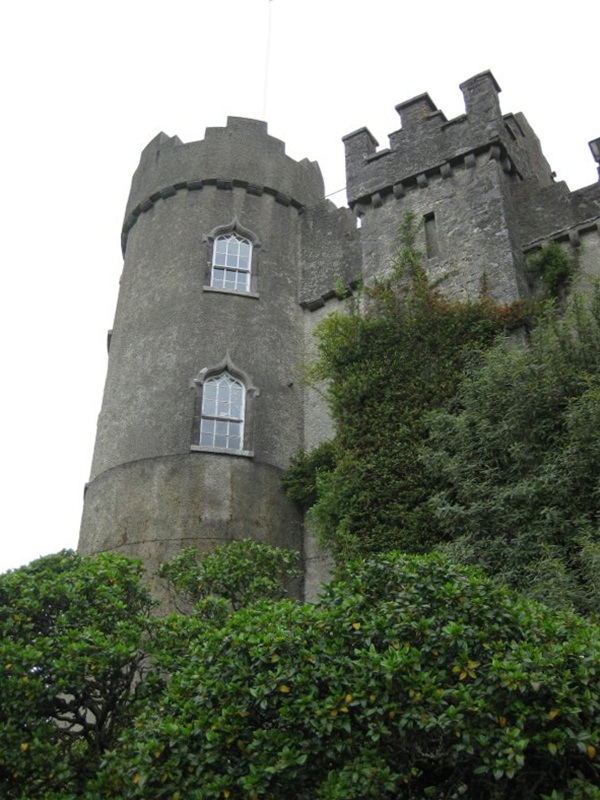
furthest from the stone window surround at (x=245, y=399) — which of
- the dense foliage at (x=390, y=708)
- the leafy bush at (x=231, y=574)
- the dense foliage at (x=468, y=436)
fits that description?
the dense foliage at (x=390, y=708)

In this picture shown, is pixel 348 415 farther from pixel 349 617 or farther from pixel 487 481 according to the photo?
pixel 349 617

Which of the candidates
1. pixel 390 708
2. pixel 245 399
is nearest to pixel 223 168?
pixel 245 399

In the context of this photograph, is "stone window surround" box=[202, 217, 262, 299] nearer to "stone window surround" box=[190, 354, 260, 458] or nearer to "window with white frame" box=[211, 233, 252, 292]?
"window with white frame" box=[211, 233, 252, 292]

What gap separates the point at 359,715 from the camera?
22.2 ft

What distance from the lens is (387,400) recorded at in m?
13.9

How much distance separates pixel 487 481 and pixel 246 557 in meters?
3.63

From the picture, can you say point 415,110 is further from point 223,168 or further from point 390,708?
point 390,708

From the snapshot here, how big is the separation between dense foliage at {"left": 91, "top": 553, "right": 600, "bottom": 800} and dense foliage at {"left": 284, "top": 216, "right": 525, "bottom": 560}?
487 cm

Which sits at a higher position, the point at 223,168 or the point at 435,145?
A: the point at 223,168

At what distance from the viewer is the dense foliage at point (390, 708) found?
6.34 meters

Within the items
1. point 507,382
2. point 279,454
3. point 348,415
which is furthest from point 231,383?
point 507,382

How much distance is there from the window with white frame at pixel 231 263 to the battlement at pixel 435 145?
8.28 ft

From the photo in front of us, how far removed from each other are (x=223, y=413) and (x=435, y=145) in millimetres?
7128

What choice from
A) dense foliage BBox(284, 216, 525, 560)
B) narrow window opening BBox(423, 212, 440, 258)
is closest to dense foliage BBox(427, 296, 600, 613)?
dense foliage BBox(284, 216, 525, 560)
